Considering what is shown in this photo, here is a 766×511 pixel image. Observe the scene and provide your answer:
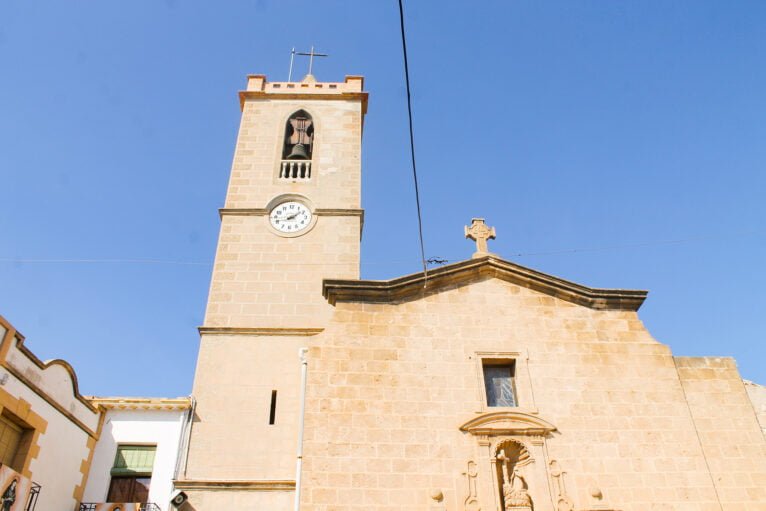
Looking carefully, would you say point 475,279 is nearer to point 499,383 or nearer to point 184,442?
point 499,383

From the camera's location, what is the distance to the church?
10.9 metres

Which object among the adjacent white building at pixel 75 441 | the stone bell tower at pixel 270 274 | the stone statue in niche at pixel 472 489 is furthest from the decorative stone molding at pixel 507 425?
the adjacent white building at pixel 75 441

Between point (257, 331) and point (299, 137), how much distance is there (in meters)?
7.54

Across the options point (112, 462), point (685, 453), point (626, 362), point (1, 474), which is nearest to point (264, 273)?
point (112, 462)

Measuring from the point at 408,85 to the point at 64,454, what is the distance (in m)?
9.82

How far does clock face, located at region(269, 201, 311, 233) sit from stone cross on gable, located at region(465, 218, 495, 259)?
18.0 feet

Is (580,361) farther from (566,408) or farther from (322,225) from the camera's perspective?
(322,225)

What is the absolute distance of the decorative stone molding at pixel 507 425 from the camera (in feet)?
37.3

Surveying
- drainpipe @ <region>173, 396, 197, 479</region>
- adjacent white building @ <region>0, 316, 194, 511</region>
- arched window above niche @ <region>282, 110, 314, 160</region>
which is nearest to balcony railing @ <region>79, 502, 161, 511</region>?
adjacent white building @ <region>0, 316, 194, 511</region>

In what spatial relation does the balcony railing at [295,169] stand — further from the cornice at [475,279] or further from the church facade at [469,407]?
the cornice at [475,279]

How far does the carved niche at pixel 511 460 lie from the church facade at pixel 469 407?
24 millimetres

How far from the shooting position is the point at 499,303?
13.1 m

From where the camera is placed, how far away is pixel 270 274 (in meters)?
17.0

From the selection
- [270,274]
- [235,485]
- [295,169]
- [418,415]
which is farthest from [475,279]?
[295,169]
